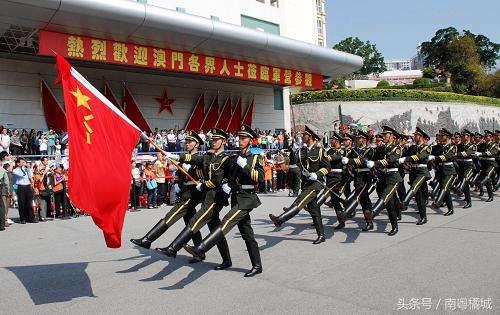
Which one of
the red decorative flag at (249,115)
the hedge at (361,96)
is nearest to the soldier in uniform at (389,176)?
the red decorative flag at (249,115)

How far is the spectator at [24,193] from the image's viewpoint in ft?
35.4

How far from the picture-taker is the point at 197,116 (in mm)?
24000

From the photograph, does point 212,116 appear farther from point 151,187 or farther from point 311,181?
point 311,181

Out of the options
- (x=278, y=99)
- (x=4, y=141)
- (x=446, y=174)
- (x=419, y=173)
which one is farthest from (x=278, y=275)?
(x=278, y=99)

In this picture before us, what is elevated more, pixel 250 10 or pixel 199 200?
pixel 250 10

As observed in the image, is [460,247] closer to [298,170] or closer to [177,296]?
[298,170]

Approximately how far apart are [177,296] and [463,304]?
108 inches

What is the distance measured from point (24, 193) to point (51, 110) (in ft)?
30.6

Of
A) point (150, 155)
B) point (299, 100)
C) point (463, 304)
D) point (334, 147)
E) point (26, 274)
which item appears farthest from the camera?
point (299, 100)

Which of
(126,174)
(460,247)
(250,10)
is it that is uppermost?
(250,10)

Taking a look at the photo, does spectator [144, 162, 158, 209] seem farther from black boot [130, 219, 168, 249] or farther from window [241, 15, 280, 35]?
window [241, 15, 280, 35]

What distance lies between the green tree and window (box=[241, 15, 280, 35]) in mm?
53783

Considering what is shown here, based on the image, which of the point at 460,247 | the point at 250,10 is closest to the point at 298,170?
the point at 460,247

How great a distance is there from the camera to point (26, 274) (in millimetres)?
6035
